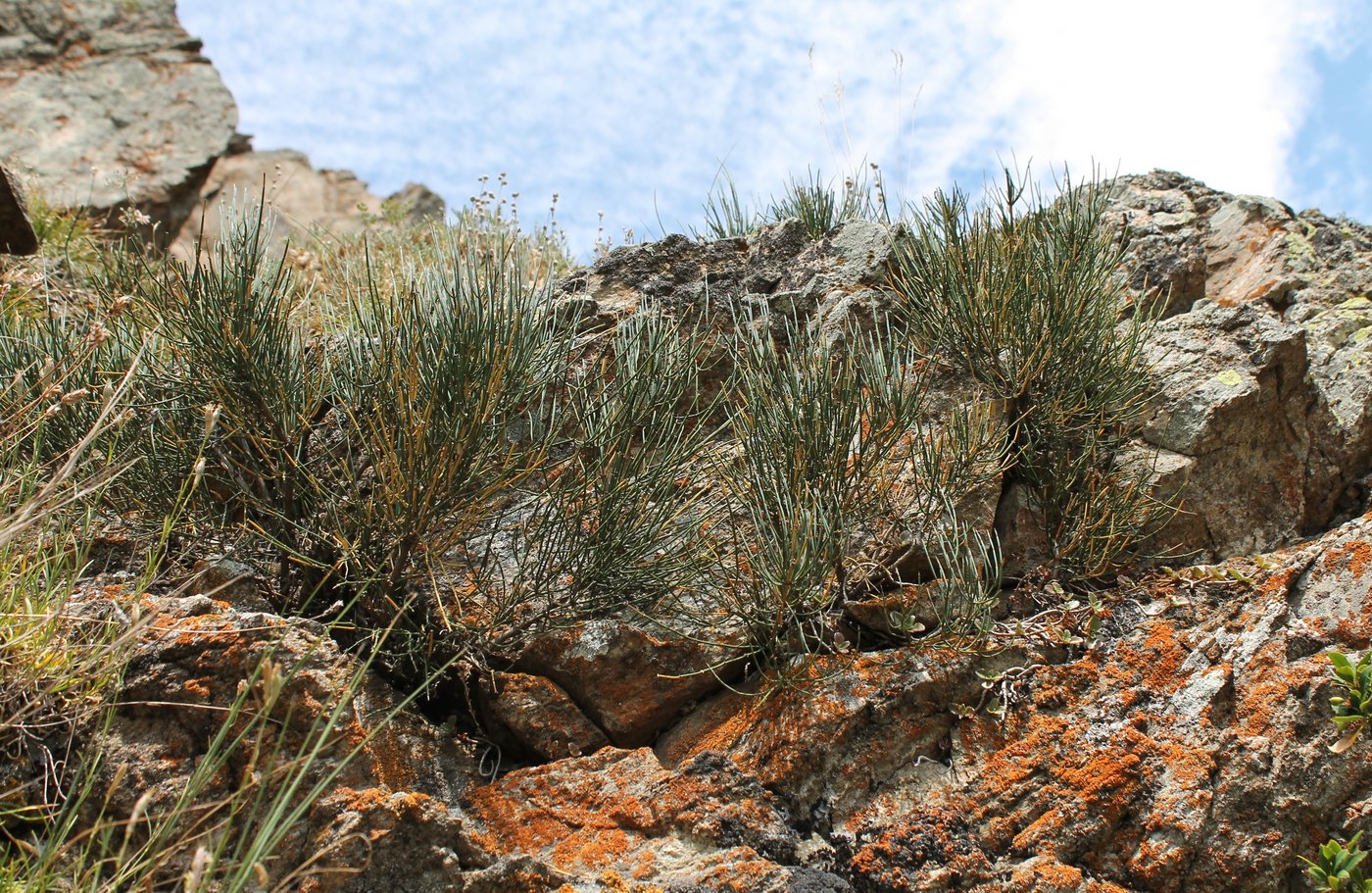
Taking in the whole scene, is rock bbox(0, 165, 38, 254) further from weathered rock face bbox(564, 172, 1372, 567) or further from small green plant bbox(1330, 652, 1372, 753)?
small green plant bbox(1330, 652, 1372, 753)

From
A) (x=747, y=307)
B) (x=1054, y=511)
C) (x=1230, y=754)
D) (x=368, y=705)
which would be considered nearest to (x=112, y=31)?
(x=747, y=307)

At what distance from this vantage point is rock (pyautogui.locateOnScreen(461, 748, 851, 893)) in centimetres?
238

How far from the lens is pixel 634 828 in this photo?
2580mm

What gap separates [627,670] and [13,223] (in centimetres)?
385

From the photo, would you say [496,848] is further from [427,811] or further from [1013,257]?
[1013,257]

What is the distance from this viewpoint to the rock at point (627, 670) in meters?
2.99

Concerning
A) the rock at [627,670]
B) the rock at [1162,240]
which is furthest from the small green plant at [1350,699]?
the rock at [1162,240]

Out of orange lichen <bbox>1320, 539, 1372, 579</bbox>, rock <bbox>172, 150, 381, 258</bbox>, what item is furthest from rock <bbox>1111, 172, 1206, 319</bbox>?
rock <bbox>172, 150, 381, 258</bbox>

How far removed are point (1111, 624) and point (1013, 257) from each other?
50.9 inches

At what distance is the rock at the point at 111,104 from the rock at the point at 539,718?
17.2 ft

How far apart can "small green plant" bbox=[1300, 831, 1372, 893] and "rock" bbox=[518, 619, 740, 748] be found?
1.48 metres

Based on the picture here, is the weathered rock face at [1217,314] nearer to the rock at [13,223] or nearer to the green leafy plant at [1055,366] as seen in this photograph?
the green leafy plant at [1055,366]

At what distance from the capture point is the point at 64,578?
8.80 feet

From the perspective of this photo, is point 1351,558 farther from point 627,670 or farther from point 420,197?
point 420,197
